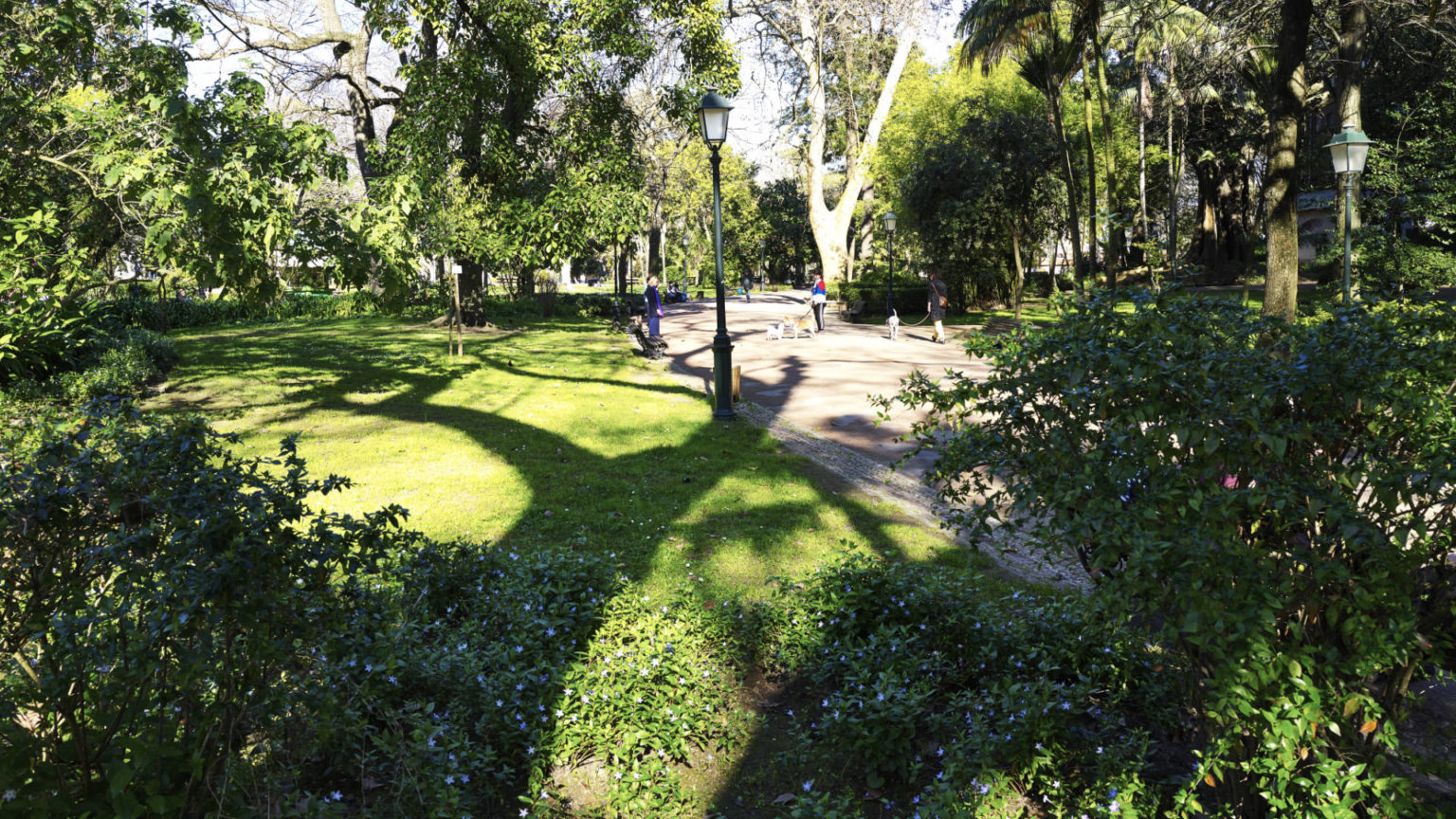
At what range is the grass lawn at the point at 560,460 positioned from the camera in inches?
253

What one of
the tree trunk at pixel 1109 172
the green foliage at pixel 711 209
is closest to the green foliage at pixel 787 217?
the green foliage at pixel 711 209

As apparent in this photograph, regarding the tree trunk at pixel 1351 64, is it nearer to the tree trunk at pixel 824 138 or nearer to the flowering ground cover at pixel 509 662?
the tree trunk at pixel 824 138

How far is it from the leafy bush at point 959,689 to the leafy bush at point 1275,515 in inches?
17.9

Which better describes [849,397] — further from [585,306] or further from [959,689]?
[585,306]

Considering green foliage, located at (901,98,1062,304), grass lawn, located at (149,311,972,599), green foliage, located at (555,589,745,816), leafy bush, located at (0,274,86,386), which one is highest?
green foliage, located at (901,98,1062,304)

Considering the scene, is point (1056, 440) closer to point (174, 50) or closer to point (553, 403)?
point (553, 403)

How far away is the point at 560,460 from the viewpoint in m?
9.08

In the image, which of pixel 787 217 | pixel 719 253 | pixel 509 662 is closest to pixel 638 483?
pixel 509 662

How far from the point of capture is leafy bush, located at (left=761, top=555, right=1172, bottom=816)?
130 inches

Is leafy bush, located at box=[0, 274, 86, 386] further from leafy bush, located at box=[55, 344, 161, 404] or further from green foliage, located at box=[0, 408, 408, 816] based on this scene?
green foliage, located at box=[0, 408, 408, 816]

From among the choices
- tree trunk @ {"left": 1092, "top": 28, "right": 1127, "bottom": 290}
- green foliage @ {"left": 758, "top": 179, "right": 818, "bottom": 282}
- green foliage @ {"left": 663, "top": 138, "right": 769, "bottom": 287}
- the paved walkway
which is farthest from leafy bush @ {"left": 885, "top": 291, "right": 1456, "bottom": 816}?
green foliage @ {"left": 758, "top": 179, "right": 818, "bottom": 282}

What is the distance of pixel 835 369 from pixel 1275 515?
13491 mm

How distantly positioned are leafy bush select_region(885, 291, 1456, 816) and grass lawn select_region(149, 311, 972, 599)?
287 cm

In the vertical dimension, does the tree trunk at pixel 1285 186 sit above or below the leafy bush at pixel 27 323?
above
